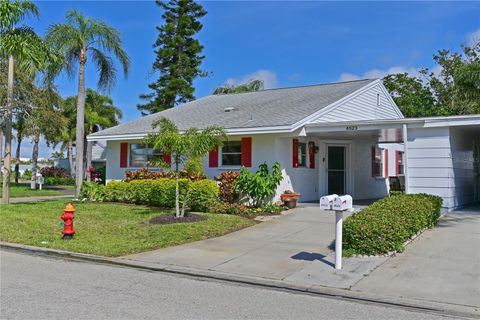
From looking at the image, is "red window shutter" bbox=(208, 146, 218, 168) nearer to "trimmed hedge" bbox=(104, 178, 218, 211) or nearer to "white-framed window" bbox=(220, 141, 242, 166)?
"white-framed window" bbox=(220, 141, 242, 166)

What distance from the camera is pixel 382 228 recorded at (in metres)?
8.25

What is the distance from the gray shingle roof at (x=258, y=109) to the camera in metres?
15.5

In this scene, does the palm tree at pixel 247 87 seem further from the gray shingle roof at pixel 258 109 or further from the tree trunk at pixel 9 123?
the tree trunk at pixel 9 123

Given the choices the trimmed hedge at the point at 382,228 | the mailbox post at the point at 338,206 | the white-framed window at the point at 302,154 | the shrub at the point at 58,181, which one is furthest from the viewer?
the shrub at the point at 58,181

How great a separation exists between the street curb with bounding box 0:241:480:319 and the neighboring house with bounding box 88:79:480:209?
24.0ft

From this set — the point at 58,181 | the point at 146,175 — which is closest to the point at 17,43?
the point at 146,175

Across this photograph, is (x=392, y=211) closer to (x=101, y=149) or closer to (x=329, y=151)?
(x=329, y=151)

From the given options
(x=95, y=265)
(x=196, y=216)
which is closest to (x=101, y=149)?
(x=196, y=216)

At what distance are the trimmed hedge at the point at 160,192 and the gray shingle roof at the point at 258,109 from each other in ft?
7.74

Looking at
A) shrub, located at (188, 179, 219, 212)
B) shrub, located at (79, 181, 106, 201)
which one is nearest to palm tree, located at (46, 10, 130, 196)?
shrub, located at (79, 181, 106, 201)

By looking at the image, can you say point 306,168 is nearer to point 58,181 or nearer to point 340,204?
point 340,204

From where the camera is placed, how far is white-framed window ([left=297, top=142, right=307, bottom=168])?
15.8m

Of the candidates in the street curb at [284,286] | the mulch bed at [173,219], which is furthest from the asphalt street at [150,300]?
the mulch bed at [173,219]

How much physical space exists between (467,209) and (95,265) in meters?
11.2
